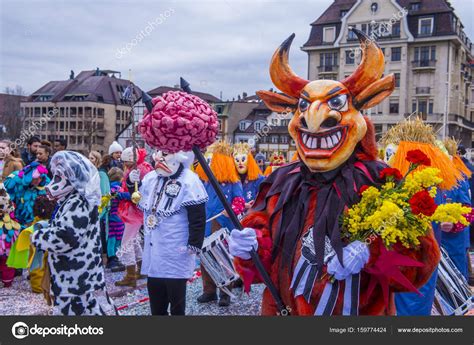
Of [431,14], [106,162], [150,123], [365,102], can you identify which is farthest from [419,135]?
[431,14]

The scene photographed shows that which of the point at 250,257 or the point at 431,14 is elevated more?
the point at 431,14

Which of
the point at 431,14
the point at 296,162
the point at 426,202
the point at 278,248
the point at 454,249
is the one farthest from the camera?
the point at 431,14

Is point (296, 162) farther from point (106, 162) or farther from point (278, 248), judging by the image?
point (106, 162)

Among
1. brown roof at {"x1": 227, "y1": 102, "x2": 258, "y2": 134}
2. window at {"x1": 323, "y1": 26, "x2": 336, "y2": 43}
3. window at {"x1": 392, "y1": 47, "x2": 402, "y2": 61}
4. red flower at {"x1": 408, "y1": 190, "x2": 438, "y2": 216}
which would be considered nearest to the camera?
red flower at {"x1": 408, "y1": 190, "x2": 438, "y2": 216}

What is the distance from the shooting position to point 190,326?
2.86 metres

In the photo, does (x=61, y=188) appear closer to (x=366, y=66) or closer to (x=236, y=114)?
(x=366, y=66)

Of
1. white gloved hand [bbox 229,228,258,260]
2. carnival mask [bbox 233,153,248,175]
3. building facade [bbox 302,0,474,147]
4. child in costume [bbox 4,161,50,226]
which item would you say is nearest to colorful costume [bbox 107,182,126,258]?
child in costume [bbox 4,161,50,226]

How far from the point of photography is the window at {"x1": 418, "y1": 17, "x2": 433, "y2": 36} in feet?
65.5

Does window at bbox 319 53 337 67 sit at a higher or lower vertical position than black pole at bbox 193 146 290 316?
higher

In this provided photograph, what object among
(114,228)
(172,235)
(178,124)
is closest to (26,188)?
(114,228)

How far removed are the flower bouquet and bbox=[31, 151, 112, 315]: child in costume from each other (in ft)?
5.18

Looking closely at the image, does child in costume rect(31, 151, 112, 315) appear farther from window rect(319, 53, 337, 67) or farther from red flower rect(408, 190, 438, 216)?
window rect(319, 53, 337, 67)

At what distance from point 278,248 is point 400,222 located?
0.73m

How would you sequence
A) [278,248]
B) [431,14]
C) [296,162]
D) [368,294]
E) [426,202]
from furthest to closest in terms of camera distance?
1. [431,14]
2. [296,162]
3. [278,248]
4. [368,294]
5. [426,202]
